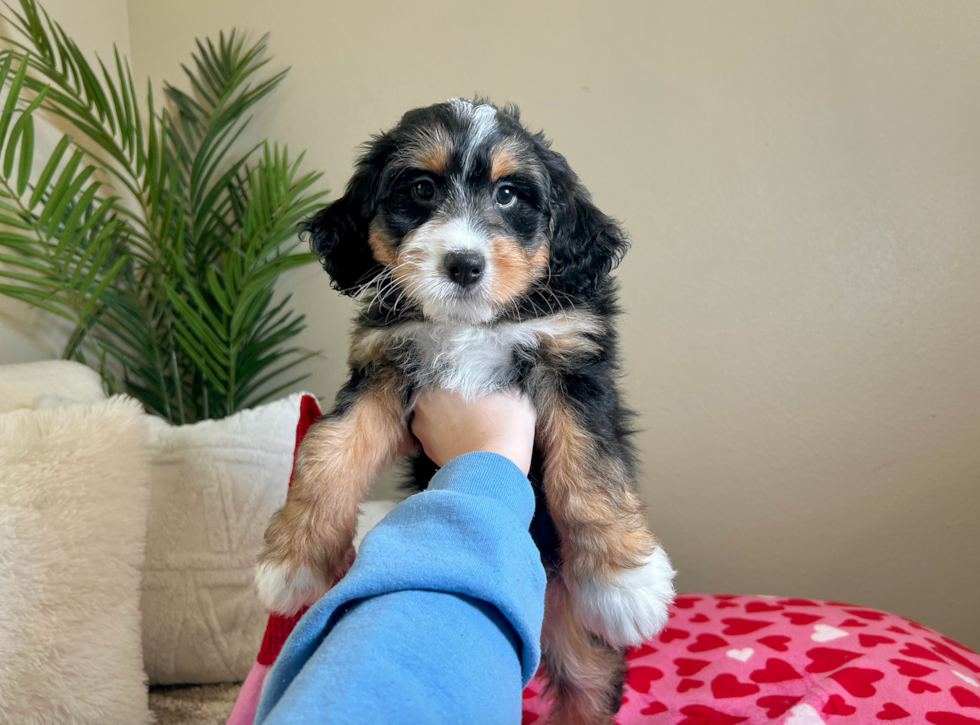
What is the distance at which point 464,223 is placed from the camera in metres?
1.51

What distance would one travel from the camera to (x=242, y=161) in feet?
10.6

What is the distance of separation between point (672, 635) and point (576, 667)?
92 cm

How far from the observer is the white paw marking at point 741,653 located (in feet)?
7.08

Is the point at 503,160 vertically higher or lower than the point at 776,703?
higher

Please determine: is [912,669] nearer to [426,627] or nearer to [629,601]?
[629,601]

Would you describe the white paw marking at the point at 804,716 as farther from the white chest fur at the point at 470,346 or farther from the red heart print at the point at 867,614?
the white chest fur at the point at 470,346

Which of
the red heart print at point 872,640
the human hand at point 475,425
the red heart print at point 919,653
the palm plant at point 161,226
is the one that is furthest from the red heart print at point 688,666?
the palm plant at point 161,226

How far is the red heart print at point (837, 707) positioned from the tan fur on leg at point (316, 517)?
1444mm

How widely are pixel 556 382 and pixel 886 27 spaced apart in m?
2.06

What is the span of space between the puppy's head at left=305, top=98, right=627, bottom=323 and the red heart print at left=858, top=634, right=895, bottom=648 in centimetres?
149

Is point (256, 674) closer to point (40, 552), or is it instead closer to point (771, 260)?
point (40, 552)

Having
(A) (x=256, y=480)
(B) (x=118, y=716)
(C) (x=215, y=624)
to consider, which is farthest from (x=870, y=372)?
(B) (x=118, y=716)

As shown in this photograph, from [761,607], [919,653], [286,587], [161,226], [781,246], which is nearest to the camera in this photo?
[286,587]

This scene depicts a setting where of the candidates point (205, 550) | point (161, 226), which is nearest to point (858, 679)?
point (205, 550)
